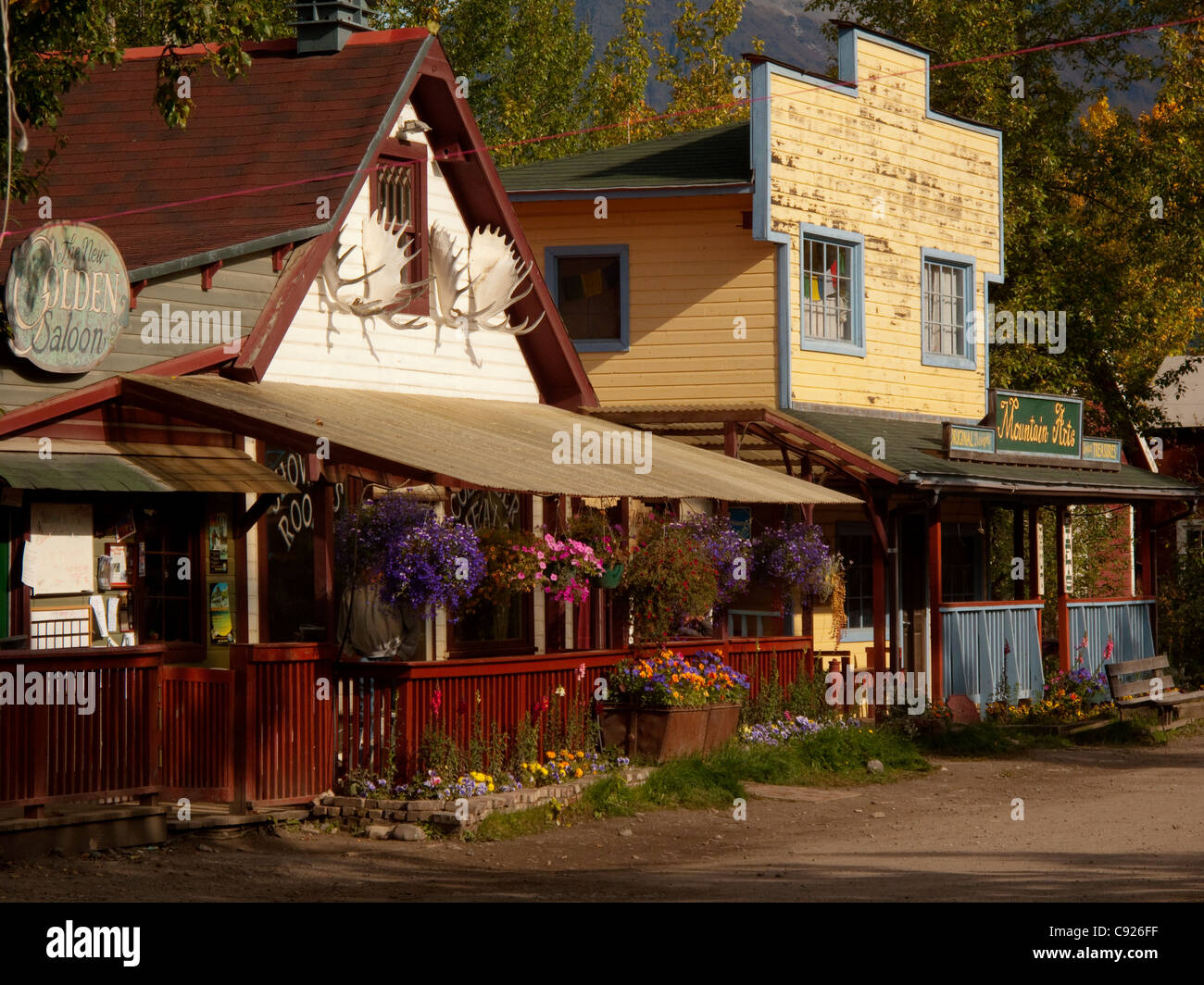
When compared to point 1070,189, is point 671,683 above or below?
below

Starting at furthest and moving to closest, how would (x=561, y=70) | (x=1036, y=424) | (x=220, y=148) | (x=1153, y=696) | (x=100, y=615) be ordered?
(x=561, y=70) → (x=1036, y=424) → (x=1153, y=696) → (x=220, y=148) → (x=100, y=615)

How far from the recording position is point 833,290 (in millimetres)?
20969

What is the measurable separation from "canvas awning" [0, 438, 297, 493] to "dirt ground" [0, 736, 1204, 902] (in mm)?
2540

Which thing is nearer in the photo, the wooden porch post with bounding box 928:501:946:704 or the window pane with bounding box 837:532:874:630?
the wooden porch post with bounding box 928:501:946:704

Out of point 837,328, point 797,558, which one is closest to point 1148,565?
point 837,328

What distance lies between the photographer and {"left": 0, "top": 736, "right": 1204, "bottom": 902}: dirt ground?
9750mm

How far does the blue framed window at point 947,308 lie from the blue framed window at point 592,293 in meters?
4.26

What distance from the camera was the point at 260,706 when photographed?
1173 cm

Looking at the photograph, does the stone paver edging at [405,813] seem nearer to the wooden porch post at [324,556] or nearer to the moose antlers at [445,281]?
the wooden porch post at [324,556]

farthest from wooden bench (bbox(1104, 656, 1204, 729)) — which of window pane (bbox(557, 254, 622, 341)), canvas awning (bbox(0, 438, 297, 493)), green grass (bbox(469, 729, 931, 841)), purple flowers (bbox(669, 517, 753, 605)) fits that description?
canvas awning (bbox(0, 438, 297, 493))

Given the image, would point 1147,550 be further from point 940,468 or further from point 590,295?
point 590,295

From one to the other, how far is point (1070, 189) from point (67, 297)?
21.9 m

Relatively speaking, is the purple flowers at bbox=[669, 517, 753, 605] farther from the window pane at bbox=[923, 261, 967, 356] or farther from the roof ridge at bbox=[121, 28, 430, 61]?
the window pane at bbox=[923, 261, 967, 356]

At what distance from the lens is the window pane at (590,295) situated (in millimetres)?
20891
